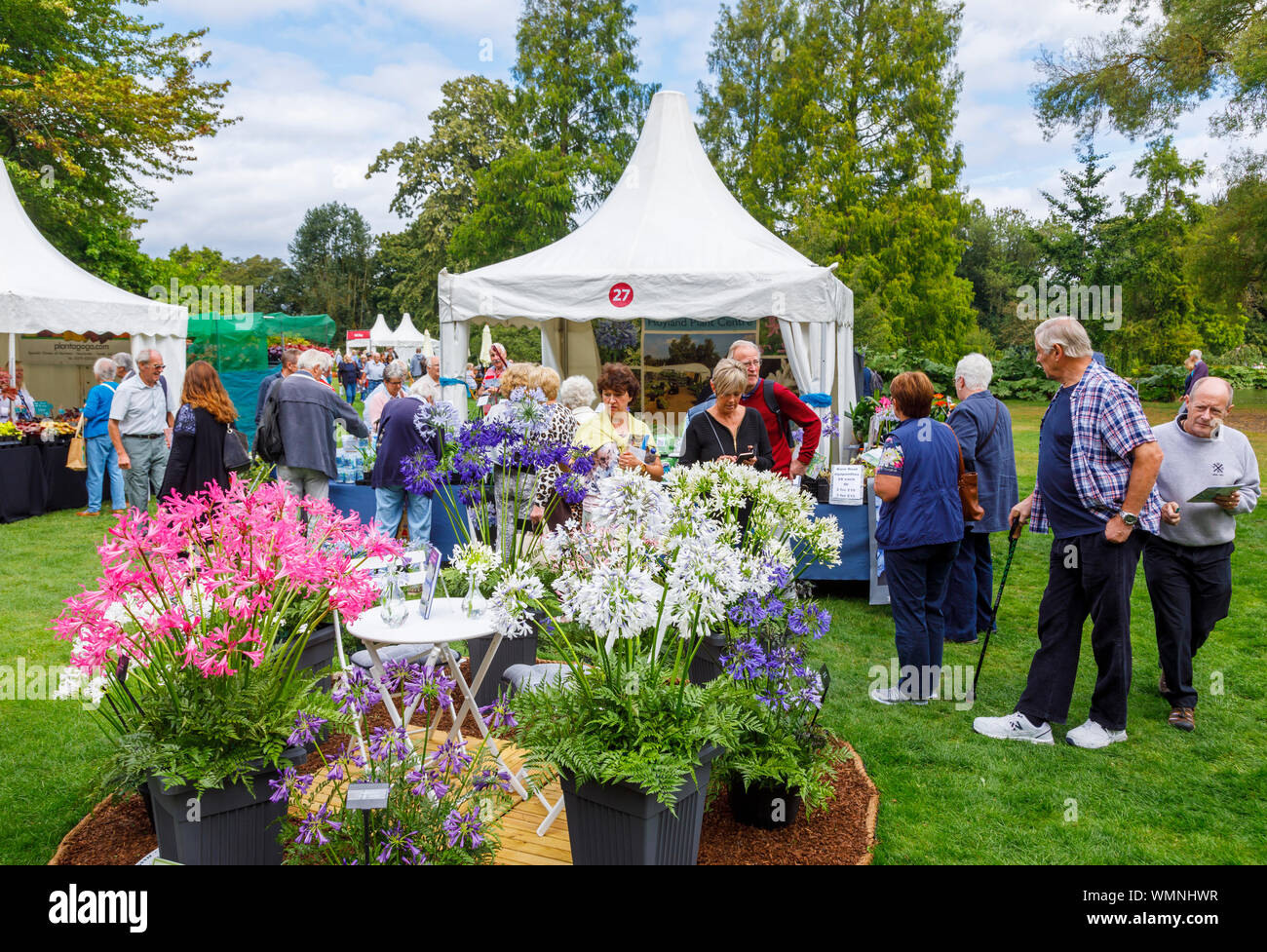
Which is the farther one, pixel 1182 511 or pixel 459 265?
pixel 459 265

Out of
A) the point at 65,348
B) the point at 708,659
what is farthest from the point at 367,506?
the point at 65,348

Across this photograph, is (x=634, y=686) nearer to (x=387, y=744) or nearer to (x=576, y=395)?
(x=387, y=744)

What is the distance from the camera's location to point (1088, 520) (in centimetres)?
369

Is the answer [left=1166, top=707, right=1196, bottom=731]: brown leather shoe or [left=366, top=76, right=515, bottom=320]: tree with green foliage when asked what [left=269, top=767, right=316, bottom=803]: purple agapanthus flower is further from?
[left=366, top=76, right=515, bottom=320]: tree with green foliage

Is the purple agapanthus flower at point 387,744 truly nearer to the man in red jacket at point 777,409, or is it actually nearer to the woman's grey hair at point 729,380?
the woman's grey hair at point 729,380

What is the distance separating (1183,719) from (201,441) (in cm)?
564

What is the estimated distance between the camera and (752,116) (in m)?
26.2

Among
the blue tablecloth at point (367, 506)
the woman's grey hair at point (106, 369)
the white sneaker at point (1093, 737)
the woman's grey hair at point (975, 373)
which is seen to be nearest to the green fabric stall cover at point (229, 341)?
the woman's grey hair at point (106, 369)

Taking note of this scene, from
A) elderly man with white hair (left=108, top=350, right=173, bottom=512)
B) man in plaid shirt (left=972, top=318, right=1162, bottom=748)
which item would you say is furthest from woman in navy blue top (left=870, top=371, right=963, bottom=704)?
elderly man with white hair (left=108, top=350, right=173, bottom=512)

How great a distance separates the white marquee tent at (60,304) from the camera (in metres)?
10.5

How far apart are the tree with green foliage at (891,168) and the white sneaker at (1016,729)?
17.2 metres
